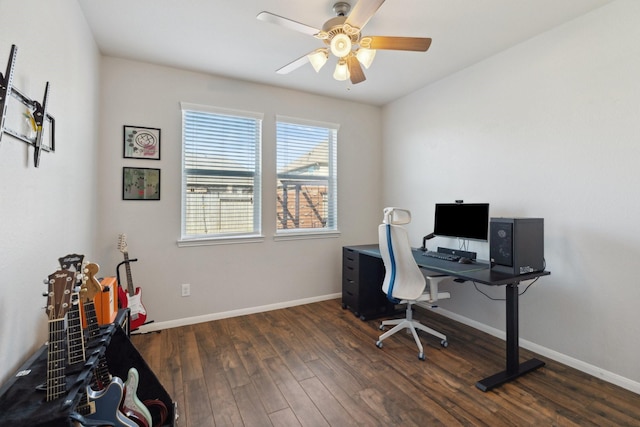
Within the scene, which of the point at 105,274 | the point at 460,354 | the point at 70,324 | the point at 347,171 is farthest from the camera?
the point at 347,171

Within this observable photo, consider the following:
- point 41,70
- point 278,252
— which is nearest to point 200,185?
point 278,252

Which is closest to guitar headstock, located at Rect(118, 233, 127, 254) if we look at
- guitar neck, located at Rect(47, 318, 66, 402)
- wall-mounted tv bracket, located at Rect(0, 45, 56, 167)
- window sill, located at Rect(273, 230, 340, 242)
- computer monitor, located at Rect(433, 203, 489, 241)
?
wall-mounted tv bracket, located at Rect(0, 45, 56, 167)

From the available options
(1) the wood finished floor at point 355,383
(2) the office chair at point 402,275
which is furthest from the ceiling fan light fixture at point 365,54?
(1) the wood finished floor at point 355,383

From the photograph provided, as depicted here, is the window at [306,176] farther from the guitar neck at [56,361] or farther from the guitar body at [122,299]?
the guitar neck at [56,361]

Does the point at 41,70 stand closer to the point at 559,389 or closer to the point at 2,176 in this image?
the point at 2,176

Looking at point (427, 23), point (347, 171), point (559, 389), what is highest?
point (427, 23)

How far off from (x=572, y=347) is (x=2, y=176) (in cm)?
354

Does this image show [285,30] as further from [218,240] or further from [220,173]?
[218,240]

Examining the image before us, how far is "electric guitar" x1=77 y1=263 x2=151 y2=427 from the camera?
1250 mm

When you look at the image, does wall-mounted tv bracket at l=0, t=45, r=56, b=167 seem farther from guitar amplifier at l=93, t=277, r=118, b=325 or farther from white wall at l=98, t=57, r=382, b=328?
white wall at l=98, t=57, r=382, b=328

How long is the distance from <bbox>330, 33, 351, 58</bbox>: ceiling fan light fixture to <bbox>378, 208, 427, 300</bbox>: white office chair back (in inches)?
52.4

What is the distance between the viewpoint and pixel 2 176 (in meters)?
1.13

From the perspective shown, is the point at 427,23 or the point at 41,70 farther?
the point at 427,23

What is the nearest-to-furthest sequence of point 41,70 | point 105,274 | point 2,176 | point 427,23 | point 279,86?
point 2,176
point 41,70
point 427,23
point 105,274
point 279,86
